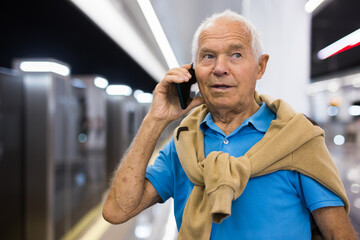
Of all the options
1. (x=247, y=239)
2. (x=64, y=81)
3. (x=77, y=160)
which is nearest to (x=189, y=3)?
(x=247, y=239)

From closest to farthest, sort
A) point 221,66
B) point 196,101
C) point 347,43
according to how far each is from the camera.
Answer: point 221,66 < point 196,101 < point 347,43

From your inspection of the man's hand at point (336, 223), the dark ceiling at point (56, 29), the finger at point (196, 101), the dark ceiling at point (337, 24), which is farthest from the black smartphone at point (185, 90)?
the dark ceiling at point (56, 29)

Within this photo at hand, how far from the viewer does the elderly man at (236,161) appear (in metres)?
1.22

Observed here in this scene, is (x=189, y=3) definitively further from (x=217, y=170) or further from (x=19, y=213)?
(x=19, y=213)

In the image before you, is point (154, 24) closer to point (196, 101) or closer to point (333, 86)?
point (196, 101)

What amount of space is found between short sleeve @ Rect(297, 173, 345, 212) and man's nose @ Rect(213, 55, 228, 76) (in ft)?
1.77

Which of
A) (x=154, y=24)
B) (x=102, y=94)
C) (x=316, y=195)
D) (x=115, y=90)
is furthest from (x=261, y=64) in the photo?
(x=115, y=90)

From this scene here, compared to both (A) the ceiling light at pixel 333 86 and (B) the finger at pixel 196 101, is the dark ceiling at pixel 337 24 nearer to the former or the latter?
(A) the ceiling light at pixel 333 86

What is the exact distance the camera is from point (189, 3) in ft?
8.95

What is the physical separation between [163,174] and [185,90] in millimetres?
455

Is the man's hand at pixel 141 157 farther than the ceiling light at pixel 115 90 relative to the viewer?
No

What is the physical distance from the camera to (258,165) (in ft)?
3.96

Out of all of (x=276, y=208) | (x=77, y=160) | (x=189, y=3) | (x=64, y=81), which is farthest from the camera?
(x=77, y=160)

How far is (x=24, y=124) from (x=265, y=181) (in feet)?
A: 11.4
